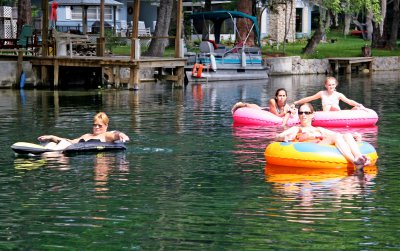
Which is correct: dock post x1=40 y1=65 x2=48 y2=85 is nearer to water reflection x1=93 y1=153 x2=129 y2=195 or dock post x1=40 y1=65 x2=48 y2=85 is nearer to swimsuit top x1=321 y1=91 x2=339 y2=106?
swimsuit top x1=321 y1=91 x2=339 y2=106

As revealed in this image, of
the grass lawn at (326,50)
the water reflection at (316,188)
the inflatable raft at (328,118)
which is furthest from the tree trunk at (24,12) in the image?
the water reflection at (316,188)

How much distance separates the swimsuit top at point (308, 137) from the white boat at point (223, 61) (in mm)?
24177

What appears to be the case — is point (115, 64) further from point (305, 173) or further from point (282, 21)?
point (282, 21)

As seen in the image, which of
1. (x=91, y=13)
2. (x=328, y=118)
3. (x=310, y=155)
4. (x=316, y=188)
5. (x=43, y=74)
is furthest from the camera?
(x=91, y=13)

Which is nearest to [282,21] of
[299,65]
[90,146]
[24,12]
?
[299,65]

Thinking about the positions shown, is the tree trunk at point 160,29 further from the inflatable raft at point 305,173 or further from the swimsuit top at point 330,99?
the inflatable raft at point 305,173

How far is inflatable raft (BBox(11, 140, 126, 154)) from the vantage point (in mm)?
18203

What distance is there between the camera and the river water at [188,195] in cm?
1175

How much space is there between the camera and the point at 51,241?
11.6 meters

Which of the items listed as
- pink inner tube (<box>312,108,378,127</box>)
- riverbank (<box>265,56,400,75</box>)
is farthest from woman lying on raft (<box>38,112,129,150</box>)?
riverbank (<box>265,56,400,75</box>)

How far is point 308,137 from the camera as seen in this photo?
56.9ft

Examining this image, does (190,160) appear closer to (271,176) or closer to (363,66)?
(271,176)

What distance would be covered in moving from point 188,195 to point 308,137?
354 centimetres

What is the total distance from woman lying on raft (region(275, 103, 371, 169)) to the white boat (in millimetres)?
24202
